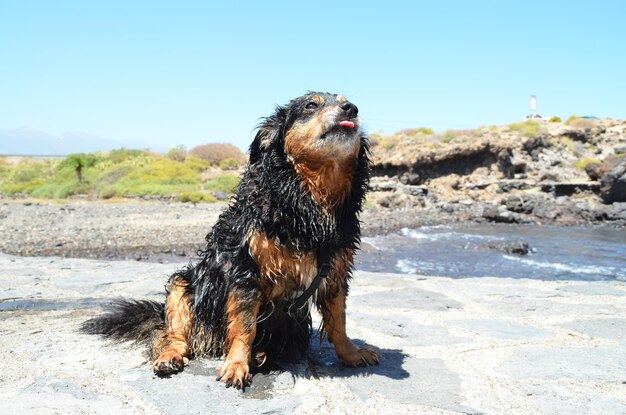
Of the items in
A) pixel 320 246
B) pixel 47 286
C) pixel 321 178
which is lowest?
pixel 47 286

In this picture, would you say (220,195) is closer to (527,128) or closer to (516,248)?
(516,248)

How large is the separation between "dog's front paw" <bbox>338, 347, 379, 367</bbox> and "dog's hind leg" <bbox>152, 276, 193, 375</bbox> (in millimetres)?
1024

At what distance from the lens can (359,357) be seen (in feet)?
11.4

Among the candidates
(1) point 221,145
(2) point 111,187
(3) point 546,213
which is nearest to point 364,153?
(3) point 546,213

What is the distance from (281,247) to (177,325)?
3.33 feet

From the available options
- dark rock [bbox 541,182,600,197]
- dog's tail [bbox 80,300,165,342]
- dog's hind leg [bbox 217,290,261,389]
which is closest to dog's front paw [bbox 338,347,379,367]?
dog's hind leg [bbox 217,290,261,389]

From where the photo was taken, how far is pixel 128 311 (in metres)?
3.87

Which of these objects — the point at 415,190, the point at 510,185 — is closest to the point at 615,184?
the point at 510,185

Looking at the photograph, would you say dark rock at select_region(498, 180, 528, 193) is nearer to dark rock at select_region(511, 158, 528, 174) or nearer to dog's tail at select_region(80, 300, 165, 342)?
dark rock at select_region(511, 158, 528, 174)

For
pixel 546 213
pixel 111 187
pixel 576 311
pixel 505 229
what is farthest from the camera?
pixel 111 187

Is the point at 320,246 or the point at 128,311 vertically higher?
the point at 320,246

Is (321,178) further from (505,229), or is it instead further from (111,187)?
(111,187)

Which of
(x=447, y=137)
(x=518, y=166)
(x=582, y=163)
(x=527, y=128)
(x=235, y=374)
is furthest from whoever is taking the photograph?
(x=527, y=128)

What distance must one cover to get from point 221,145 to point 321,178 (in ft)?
163
